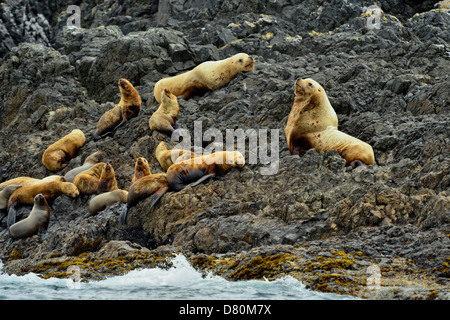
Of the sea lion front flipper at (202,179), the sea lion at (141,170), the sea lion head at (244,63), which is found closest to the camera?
the sea lion front flipper at (202,179)

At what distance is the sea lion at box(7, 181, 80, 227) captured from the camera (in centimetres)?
1077

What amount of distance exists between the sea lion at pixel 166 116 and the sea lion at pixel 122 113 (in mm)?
918

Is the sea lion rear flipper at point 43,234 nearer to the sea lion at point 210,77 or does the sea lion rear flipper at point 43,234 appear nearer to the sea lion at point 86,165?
the sea lion at point 86,165

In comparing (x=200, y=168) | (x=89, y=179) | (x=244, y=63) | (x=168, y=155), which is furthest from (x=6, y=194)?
(x=244, y=63)

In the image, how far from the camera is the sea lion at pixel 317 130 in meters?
9.83

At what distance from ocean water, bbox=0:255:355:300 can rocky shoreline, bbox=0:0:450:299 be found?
0.15 m

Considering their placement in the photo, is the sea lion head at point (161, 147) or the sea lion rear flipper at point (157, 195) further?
the sea lion head at point (161, 147)

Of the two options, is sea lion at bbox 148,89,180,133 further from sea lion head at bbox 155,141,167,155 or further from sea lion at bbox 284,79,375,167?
sea lion at bbox 284,79,375,167

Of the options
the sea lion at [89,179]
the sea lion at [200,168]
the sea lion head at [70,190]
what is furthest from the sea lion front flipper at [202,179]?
the sea lion head at [70,190]

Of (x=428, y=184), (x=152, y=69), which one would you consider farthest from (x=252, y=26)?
(x=428, y=184)

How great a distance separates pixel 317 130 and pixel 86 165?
442 cm

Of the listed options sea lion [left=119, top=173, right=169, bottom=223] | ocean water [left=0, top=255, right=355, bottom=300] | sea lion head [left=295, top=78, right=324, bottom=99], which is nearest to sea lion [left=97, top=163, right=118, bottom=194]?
sea lion [left=119, top=173, right=169, bottom=223]

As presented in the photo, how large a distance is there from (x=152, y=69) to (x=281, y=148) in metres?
7.02

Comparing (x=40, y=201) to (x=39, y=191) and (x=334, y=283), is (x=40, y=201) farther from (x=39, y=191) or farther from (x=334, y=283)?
(x=334, y=283)
